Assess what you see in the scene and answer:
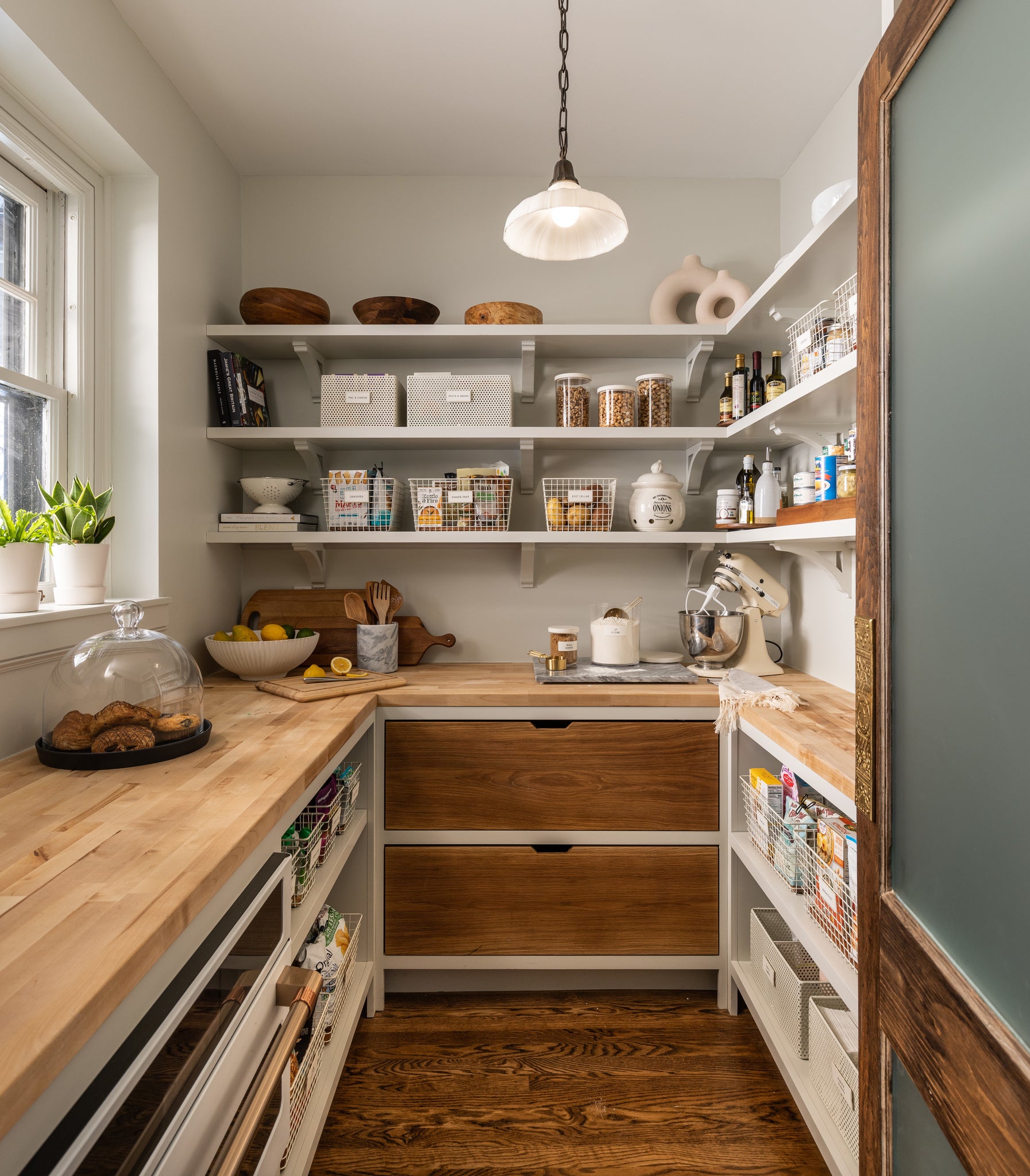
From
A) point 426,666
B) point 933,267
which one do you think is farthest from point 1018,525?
point 426,666

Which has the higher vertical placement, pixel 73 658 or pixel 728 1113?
pixel 73 658

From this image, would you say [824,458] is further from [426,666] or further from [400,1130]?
[400,1130]

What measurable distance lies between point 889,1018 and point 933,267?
0.83 metres

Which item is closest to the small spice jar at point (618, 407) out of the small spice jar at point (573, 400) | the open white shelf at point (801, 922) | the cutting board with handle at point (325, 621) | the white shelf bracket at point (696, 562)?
Result: the small spice jar at point (573, 400)

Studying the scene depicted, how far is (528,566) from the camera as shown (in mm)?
2625

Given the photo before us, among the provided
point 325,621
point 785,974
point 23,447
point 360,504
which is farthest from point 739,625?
point 23,447

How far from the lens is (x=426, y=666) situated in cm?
264

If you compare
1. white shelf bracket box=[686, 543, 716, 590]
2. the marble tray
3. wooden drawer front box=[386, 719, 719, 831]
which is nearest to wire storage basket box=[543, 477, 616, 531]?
white shelf bracket box=[686, 543, 716, 590]

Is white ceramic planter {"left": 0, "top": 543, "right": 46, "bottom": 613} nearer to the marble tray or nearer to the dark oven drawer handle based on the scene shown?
the dark oven drawer handle

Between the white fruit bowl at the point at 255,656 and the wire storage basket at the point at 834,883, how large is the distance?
152 cm

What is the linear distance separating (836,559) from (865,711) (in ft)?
4.53

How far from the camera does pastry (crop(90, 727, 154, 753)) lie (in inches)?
54.0

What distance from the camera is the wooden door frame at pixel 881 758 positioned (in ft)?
2.50

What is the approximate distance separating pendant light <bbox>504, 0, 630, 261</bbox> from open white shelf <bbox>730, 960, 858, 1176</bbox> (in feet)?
6.00
